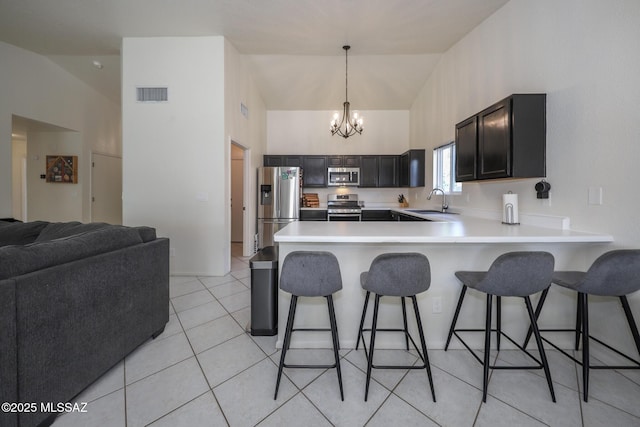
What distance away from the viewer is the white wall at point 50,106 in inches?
143

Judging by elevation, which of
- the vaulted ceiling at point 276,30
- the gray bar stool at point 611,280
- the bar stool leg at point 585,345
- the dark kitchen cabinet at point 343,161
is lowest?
the bar stool leg at point 585,345

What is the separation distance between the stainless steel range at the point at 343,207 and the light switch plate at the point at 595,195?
3.44 meters

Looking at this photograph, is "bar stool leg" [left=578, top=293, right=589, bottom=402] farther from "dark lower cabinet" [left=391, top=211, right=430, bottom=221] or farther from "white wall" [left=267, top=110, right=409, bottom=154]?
"white wall" [left=267, top=110, right=409, bottom=154]

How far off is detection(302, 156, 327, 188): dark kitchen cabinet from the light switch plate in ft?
13.5

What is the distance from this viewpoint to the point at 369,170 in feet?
17.8

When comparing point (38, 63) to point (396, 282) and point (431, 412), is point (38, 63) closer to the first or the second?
point (396, 282)

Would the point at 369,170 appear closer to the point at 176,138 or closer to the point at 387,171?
the point at 387,171

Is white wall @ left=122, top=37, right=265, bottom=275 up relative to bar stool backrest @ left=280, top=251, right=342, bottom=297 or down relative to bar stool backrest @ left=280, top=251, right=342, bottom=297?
Answer: up

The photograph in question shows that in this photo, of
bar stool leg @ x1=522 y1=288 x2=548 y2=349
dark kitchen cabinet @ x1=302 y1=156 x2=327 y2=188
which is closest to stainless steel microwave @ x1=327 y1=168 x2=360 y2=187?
dark kitchen cabinet @ x1=302 y1=156 x2=327 y2=188

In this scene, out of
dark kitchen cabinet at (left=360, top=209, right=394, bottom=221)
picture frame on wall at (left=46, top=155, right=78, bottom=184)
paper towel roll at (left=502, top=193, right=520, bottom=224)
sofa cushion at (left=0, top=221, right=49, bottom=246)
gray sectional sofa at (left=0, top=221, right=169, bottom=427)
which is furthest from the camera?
dark kitchen cabinet at (left=360, top=209, right=394, bottom=221)

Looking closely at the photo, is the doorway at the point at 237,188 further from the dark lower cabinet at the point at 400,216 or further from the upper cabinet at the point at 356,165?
the dark lower cabinet at the point at 400,216

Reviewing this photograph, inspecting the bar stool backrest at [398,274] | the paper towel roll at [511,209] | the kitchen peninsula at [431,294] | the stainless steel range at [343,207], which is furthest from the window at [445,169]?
the bar stool backrest at [398,274]

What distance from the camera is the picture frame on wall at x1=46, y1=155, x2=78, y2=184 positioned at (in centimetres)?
464

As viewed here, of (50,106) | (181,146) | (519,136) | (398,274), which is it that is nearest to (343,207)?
(181,146)
